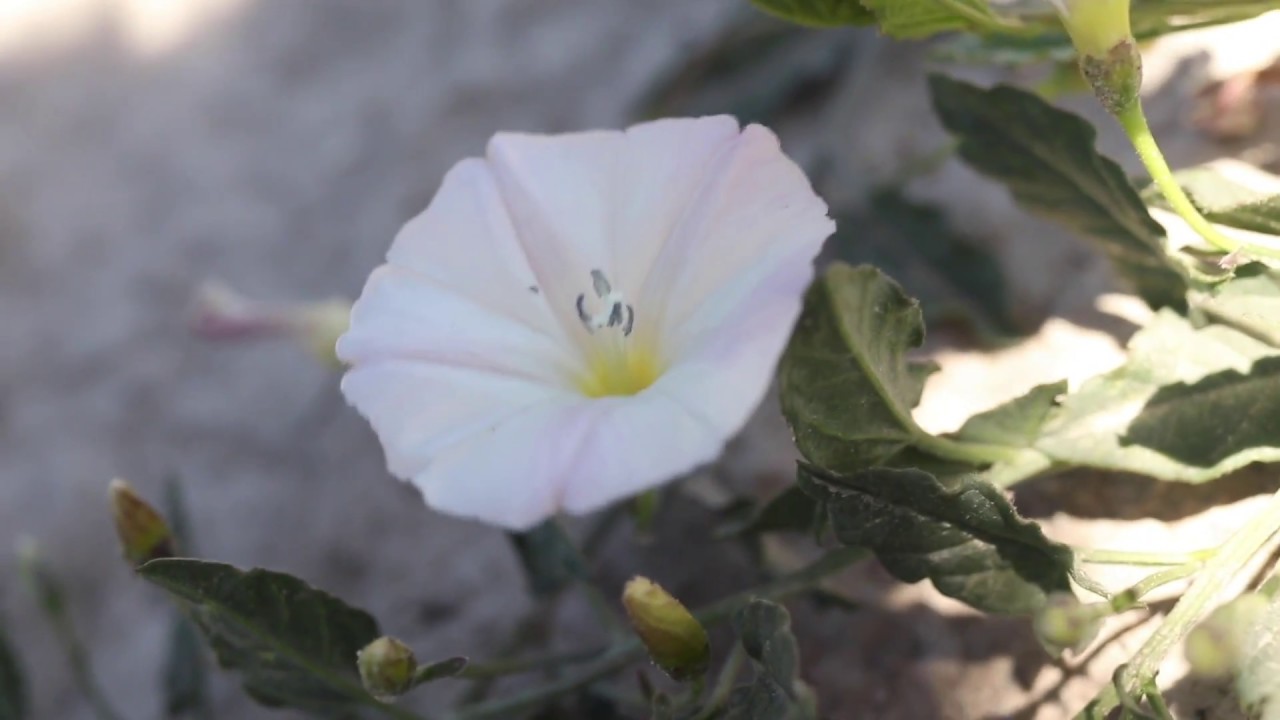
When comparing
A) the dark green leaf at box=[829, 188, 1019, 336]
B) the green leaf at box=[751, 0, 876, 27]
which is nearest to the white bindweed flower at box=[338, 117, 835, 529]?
the green leaf at box=[751, 0, 876, 27]

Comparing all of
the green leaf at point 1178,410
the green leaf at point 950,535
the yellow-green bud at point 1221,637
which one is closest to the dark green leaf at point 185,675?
the green leaf at point 950,535

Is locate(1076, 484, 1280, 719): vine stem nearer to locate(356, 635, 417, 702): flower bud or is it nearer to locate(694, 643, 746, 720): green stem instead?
locate(694, 643, 746, 720): green stem

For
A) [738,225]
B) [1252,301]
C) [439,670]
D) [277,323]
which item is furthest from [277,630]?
[1252,301]

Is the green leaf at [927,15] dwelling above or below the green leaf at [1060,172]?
above

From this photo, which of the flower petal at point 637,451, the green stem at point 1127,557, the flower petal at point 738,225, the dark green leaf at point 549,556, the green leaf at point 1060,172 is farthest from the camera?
the dark green leaf at point 549,556

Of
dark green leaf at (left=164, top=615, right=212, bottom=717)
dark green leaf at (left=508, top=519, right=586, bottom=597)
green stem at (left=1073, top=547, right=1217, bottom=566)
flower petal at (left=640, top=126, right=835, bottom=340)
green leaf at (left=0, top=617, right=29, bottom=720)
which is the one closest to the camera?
flower petal at (left=640, top=126, right=835, bottom=340)

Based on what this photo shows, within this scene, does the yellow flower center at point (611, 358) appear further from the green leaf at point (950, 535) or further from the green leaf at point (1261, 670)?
the green leaf at point (1261, 670)

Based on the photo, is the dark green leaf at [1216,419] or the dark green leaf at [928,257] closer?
the dark green leaf at [1216,419]
